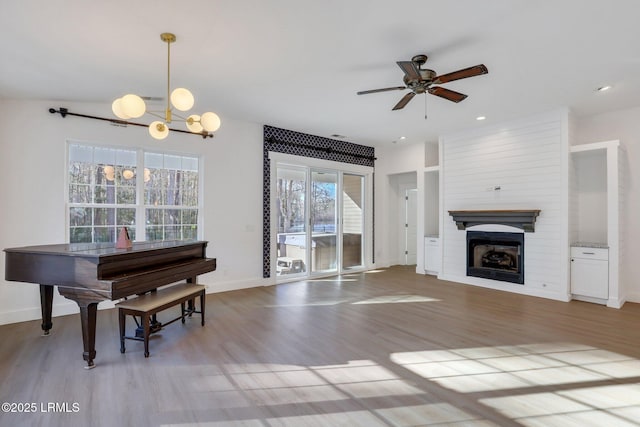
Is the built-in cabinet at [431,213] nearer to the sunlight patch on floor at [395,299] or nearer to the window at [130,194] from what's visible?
the sunlight patch on floor at [395,299]

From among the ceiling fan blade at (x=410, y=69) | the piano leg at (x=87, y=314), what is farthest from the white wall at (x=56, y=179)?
the ceiling fan blade at (x=410, y=69)

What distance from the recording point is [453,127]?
5.77 m

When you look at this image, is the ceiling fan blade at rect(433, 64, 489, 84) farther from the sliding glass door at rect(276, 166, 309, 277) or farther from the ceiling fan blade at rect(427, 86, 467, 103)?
the sliding glass door at rect(276, 166, 309, 277)

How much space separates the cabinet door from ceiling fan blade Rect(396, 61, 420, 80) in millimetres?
3870

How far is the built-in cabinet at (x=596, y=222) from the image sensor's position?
4.47m

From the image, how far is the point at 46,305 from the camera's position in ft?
10.9

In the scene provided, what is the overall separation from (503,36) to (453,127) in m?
3.03

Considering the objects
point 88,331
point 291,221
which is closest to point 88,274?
point 88,331

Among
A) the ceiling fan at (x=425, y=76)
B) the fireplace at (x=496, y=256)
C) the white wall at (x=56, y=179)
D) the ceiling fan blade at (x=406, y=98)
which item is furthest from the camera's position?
the fireplace at (x=496, y=256)

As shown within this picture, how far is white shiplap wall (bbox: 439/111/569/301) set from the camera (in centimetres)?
488

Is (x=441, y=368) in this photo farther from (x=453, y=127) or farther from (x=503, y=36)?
(x=453, y=127)

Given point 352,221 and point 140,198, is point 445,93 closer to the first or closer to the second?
point 352,221

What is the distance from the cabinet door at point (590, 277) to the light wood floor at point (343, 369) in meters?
0.37

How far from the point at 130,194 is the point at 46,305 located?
71.6 inches
